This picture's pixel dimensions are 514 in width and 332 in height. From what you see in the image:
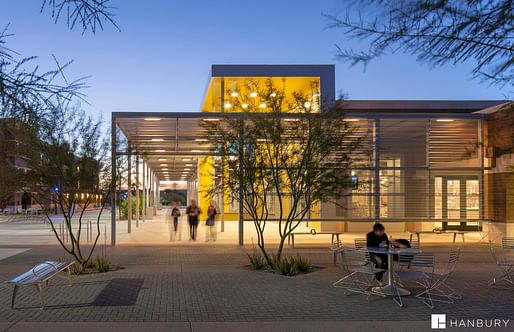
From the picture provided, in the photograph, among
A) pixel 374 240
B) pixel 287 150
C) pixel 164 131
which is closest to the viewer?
pixel 374 240

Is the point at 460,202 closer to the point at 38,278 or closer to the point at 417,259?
the point at 417,259

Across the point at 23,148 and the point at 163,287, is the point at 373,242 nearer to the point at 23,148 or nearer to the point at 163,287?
the point at 163,287

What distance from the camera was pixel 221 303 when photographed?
9.44m

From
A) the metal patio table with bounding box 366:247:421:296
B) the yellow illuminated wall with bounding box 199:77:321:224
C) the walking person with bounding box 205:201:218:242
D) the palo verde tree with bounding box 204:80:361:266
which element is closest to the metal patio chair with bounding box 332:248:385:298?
the metal patio table with bounding box 366:247:421:296

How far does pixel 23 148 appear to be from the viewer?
11703 mm

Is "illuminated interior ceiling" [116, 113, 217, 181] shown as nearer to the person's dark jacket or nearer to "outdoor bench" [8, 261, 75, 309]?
the person's dark jacket

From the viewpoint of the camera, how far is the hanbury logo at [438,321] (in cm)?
781

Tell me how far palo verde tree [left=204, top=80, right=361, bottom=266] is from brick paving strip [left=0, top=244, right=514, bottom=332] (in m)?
1.93

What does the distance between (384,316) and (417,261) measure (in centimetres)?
150

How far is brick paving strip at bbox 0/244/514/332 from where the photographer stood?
7969 millimetres

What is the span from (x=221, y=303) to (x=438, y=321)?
3388mm

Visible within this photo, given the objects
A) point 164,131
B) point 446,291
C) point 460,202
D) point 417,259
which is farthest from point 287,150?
point 460,202

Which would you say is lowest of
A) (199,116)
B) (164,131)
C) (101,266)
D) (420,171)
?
(101,266)

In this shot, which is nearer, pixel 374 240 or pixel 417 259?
pixel 417 259
